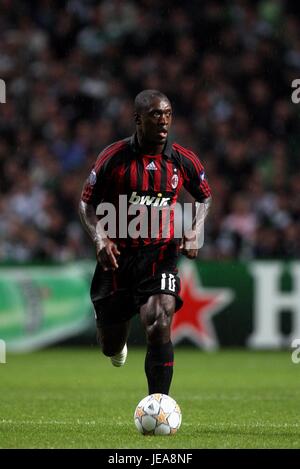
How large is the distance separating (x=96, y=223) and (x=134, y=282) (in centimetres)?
48

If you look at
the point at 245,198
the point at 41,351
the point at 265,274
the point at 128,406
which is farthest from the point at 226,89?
the point at 128,406

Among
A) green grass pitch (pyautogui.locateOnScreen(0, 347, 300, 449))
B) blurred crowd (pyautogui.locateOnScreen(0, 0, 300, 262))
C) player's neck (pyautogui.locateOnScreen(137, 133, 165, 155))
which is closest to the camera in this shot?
green grass pitch (pyautogui.locateOnScreen(0, 347, 300, 449))

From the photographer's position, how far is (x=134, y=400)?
9672mm

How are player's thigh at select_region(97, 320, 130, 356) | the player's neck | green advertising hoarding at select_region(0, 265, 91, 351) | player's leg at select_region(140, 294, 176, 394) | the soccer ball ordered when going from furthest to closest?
green advertising hoarding at select_region(0, 265, 91, 351) < player's thigh at select_region(97, 320, 130, 356) < the player's neck < player's leg at select_region(140, 294, 176, 394) < the soccer ball

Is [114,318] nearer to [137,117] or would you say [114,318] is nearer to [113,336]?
[113,336]

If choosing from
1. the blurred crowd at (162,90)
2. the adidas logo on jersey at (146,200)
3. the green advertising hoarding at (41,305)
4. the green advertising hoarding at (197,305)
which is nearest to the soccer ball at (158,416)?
the adidas logo on jersey at (146,200)

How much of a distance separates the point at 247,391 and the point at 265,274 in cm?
504

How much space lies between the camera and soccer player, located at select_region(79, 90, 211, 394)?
712 centimetres

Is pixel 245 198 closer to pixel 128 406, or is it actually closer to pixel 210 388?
pixel 210 388

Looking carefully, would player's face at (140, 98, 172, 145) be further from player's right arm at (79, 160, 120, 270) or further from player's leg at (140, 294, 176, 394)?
player's leg at (140, 294, 176, 394)

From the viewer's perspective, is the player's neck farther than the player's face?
Yes

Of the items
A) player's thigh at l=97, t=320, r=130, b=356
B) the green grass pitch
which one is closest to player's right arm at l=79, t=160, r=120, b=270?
player's thigh at l=97, t=320, r=130, b=356

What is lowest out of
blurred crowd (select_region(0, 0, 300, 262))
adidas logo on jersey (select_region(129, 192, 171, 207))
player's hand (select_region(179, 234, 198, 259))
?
player's hand (select_region(179, 234, 198, 259))

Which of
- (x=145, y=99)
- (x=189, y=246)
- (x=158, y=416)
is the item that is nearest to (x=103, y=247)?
(x=189, y=246)
